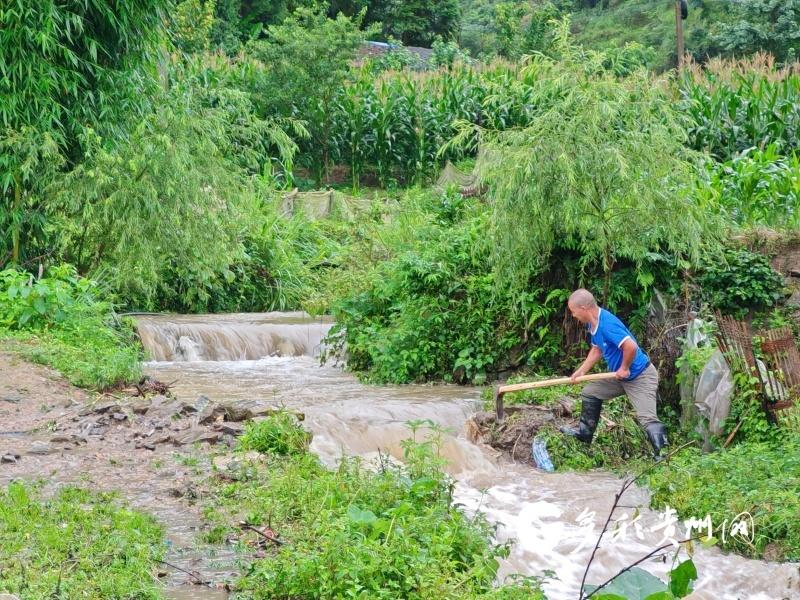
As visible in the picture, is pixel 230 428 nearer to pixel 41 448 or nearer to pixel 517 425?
pixel 41 448

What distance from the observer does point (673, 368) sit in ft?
33.2

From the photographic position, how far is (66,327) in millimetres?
11711

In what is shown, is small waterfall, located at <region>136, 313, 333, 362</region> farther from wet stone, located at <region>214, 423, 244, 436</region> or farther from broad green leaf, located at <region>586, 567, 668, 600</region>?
broad green leaf, located at <region>586, 567, 668, 600</region>

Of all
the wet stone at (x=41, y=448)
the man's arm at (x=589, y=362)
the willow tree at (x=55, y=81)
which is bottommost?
the wet stone at (x=41, y=448)

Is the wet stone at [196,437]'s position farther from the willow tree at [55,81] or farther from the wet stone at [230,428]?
the willow tree at [55,81]

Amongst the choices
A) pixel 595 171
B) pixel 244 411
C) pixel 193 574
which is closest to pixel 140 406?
pixel 244 411

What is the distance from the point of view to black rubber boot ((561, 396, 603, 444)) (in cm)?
866

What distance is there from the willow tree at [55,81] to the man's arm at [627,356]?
7.44m

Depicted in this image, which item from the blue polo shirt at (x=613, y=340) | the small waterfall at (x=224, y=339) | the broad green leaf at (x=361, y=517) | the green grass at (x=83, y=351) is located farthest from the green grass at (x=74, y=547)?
the small waterfall at (x=224, y=339)

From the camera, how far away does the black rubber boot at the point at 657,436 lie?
27.4 feet

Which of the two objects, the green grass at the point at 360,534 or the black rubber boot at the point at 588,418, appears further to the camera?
the black rubber boot at the point at 588,418

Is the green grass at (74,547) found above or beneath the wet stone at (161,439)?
above

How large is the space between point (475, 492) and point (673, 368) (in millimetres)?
3148

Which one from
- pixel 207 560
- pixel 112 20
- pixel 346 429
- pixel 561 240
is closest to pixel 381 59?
pixel 112 20
